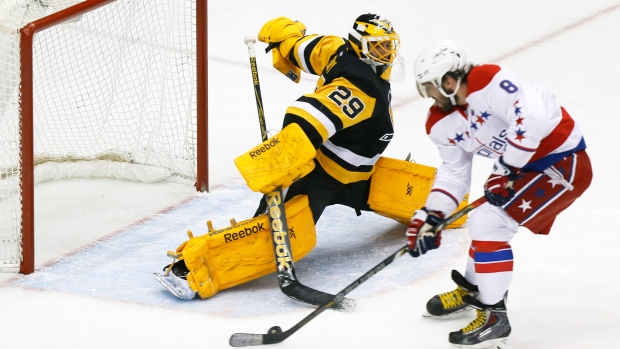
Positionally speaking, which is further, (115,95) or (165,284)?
(115,95)

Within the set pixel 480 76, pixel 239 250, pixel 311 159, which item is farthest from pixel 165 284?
pixel 480 76

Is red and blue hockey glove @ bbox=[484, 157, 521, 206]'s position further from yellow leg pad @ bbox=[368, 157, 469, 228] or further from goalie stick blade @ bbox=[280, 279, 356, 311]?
yellow leg pad @ bbox=[368, 157, 469, 228]

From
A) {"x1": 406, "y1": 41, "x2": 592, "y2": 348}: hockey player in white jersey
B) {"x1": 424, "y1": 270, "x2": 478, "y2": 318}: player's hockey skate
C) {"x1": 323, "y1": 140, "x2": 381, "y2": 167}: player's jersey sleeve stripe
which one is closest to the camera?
{"x1": 406, "y1": 41, "x2": 592, "y2": 348}: hockey player in white jersey

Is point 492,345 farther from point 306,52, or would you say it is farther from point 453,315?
point 306,52

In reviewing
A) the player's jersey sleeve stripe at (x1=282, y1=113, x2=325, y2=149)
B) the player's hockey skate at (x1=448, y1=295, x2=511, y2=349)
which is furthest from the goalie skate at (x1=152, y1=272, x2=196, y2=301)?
the player's hockey skate at (x1=448, y1=295, x2=511, y2=349)

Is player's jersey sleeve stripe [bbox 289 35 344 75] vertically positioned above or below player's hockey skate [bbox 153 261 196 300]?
above

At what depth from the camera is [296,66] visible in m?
4.26

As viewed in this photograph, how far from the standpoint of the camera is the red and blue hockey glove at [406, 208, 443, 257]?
3393 millimetres

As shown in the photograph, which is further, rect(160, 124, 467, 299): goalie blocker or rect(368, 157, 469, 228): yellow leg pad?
rect(368, 157, 469, 228): yellow leg pad

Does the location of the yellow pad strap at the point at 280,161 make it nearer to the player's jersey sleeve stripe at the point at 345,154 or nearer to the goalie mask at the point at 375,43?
the player's jersey sleeve stripe at the point at 345,154

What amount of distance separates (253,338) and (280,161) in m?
0.62

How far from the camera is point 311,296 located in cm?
375

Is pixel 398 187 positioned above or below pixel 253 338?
above

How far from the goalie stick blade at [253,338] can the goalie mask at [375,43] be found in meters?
0.96
